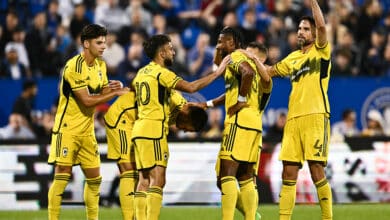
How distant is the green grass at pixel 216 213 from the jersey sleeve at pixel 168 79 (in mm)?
3010

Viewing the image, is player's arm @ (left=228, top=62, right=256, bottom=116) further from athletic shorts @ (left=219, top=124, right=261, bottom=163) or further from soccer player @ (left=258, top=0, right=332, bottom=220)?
soccer player @ (left=258, top=0, right=332, bottom=220)

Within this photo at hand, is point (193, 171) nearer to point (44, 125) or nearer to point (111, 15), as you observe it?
point (44, 125)

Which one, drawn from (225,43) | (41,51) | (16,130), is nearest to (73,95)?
(225,43)

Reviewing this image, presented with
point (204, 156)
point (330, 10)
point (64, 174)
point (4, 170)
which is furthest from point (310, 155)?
point (330, 10)

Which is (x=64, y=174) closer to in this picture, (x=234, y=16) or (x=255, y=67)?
(x=255, y=67)

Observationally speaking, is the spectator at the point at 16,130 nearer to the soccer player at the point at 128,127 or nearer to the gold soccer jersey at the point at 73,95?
the soccer player at the point at 128,127

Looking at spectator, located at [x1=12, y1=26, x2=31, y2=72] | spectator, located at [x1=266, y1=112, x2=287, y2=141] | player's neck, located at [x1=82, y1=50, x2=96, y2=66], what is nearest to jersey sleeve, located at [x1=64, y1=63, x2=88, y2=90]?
player's neck, located at [x1=82, y1=50, x2=96, y2=66]

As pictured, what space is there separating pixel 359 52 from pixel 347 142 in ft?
11.8

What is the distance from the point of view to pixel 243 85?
12289 mm

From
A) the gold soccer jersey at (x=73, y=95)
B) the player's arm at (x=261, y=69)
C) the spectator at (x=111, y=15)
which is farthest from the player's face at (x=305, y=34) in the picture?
the spectator at (x=111, y=15)

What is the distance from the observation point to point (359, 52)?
69.5ft

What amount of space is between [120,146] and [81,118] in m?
0.90

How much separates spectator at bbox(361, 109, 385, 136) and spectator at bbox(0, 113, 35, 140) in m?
5.66

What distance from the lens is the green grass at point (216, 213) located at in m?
15.0
